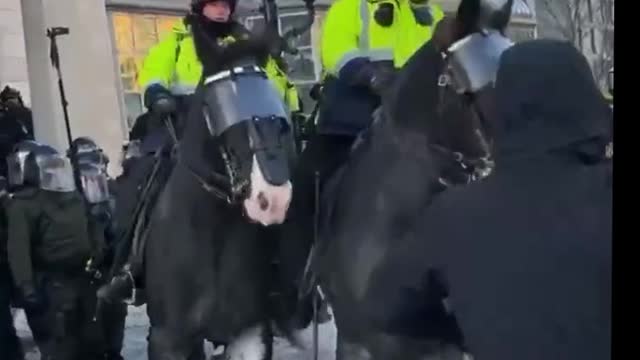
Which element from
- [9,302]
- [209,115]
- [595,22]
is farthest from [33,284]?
[595,22]

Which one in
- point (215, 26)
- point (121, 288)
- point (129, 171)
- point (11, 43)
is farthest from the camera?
point (11, 43)

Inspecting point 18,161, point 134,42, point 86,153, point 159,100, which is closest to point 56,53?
point 134,42

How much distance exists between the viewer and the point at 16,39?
837 centimetres

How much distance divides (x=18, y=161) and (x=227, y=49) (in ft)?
8.52

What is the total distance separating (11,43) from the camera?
833 centimetres

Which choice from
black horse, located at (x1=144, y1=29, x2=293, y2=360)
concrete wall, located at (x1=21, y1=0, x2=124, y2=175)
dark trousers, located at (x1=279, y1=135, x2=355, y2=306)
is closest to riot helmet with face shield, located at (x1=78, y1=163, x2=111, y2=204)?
concrete wall, located at (x1=21, y1=0, x2=124, y2=175)

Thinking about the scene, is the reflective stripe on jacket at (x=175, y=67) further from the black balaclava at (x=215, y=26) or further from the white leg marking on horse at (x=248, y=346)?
the white leg marking on horse at (x=248, y=346)

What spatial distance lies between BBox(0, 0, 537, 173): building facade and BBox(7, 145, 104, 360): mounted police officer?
19cm

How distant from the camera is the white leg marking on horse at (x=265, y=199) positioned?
11.6ft

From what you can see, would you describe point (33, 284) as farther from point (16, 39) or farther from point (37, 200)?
point (16, 39)

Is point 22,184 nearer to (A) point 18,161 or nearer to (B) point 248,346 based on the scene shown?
(A) point 18,161

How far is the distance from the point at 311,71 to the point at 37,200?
4.96 ft

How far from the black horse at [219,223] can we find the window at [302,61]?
1.07 m

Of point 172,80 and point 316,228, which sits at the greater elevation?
point 172,80
